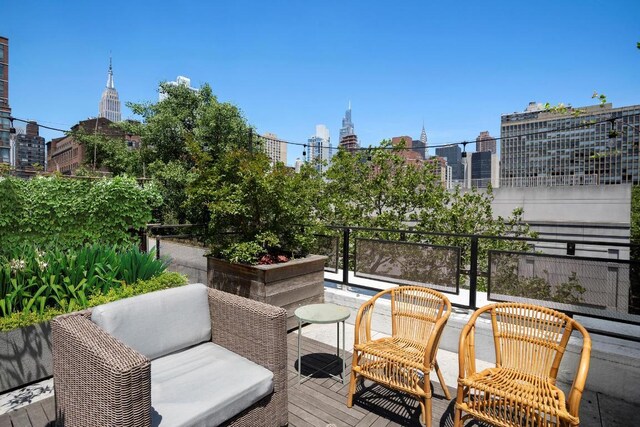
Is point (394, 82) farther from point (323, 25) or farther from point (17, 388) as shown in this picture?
point (17, 388)

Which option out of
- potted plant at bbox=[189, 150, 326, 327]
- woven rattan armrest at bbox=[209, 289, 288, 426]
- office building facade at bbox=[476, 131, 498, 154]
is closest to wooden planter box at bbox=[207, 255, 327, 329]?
potted plant at bbox=[189, 150, 326, 327]

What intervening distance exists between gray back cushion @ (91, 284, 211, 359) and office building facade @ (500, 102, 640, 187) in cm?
952

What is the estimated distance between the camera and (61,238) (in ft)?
17.7

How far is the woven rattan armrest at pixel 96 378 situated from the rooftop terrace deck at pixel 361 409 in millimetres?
836

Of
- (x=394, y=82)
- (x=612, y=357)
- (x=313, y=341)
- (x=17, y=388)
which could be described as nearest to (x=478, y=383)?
(x=612, y=357)

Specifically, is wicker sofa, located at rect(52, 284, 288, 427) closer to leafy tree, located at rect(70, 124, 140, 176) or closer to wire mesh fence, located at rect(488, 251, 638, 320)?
wire mesh fence, located at rect(488, 251, 638, 320)

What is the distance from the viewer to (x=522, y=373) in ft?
7.55

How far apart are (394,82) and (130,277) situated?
16307mm

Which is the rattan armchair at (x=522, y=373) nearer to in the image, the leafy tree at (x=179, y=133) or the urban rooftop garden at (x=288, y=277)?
the urban rooftop garden at (x=288, y=277)

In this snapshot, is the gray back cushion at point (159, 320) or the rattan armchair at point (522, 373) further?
the gray back cushion at point (159, 320)

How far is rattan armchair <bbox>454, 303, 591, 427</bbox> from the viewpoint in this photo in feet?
6.07

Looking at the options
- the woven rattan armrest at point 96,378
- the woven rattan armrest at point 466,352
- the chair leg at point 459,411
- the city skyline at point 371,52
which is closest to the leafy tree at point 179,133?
the city skyline at point 371,52

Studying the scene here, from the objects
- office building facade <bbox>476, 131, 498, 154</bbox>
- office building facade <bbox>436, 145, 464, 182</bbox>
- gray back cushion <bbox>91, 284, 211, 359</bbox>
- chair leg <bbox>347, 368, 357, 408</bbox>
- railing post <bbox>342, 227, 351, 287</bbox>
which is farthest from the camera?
office building facade <bbox>436, 145, 464, 182</bbox>

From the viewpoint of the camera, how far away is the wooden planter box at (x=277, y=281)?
12.0 ft
